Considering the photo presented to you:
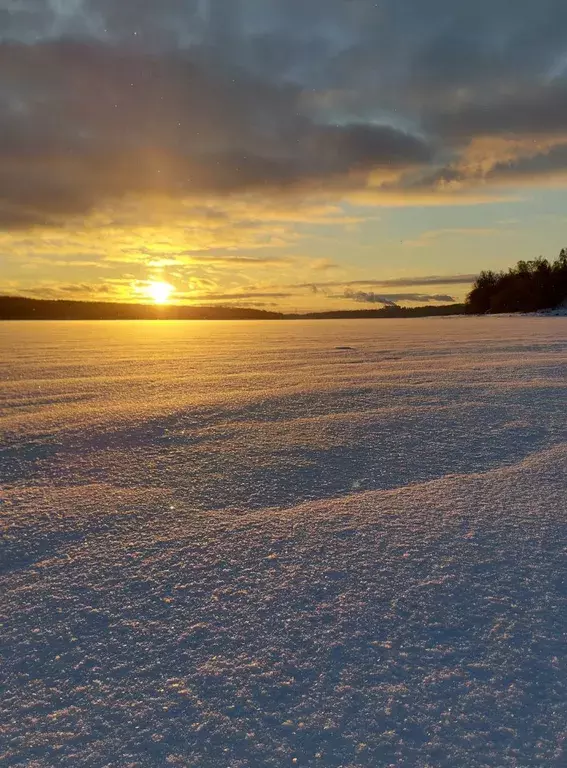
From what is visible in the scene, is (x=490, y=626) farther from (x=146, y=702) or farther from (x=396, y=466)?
(x=396, y=466)

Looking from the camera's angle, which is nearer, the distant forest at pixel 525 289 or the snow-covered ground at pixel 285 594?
the snow-covered ground at pixel 285 594

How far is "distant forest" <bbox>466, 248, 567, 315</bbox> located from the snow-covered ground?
107 feet

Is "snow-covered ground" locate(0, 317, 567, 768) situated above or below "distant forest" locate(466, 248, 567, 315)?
below

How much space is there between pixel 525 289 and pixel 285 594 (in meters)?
36.6

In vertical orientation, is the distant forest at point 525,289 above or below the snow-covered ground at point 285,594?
above

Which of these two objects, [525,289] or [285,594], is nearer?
[285,594]

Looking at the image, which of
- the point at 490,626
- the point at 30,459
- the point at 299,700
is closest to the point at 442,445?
the point at 490,626

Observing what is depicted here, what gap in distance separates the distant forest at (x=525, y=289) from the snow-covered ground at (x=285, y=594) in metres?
32.8

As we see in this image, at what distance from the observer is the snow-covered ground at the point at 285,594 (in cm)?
66

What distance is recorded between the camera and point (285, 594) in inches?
37.9

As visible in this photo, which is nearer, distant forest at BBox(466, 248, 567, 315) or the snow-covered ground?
the snow-covered ground

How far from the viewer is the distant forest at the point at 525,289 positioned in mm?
32125

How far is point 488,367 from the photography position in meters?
3.98

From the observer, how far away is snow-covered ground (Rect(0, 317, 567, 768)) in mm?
655
